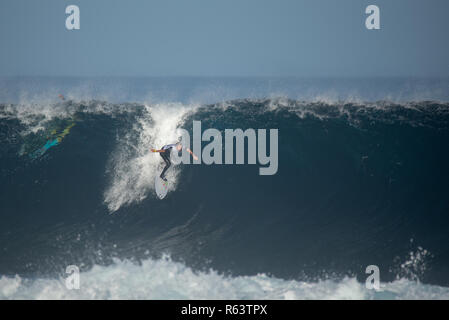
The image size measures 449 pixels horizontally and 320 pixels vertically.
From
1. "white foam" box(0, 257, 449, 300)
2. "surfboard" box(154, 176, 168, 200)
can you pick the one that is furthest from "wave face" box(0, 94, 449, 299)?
"surfboard" box(154, 176, 168, 200)

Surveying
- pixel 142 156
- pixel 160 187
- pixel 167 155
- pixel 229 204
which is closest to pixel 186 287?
pixel 229 204

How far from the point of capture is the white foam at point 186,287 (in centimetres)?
602

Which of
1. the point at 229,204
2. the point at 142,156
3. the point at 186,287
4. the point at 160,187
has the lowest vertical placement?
the point at 186,287

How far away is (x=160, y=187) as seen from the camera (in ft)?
27.4

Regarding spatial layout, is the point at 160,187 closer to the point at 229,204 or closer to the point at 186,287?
the point at 229,204

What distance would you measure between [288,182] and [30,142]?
7.12 metres

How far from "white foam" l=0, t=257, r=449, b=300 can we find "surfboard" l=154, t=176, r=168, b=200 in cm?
203

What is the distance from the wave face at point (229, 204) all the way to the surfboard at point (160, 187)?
0.13 m

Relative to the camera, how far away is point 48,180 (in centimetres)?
868

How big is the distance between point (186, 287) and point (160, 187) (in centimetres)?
282

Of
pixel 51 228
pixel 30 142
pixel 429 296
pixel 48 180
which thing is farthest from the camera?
pixel 30 142

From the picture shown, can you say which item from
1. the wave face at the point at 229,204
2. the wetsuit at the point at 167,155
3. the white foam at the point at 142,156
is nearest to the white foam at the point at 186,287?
the wave face at the point at 229,204
